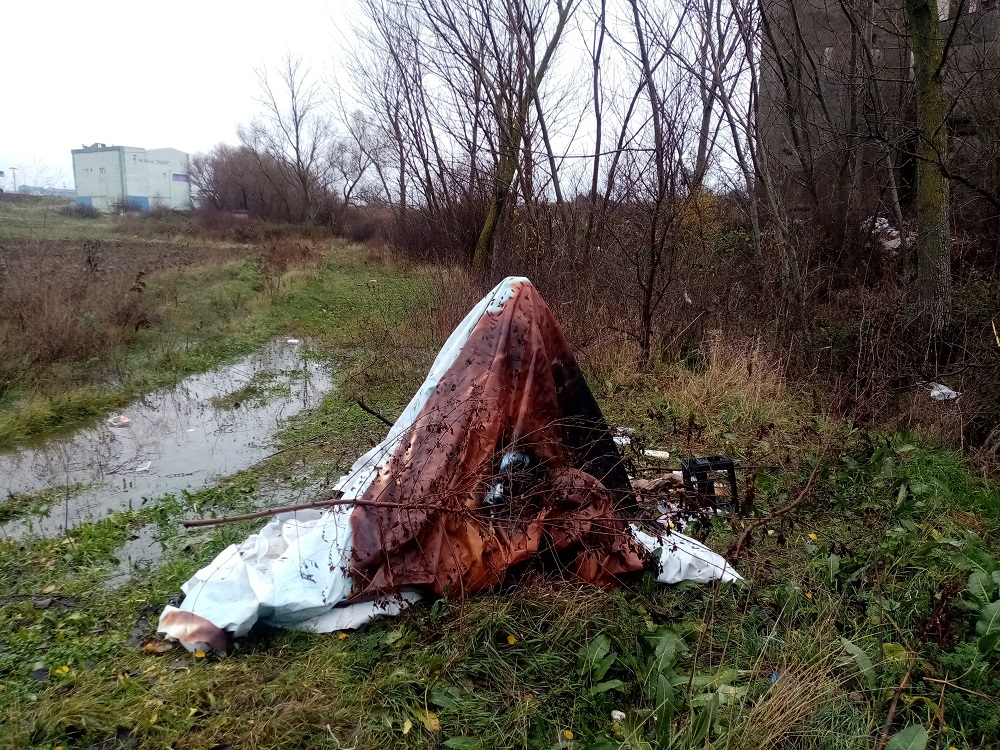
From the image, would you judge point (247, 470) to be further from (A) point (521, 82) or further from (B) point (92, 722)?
(A) point (521, 82)

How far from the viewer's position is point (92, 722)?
2.30 m

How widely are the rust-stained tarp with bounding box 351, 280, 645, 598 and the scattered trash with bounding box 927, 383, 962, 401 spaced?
11.7ft

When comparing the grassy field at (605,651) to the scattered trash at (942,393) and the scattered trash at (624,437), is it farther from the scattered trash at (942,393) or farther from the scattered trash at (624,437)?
the scattered trash at (942,393)

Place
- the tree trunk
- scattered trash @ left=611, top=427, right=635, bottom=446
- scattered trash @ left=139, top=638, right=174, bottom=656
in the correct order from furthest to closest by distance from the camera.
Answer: the tree trunk, scattered trash @ left=611, top=427, right=635, bottom=446, scattered trash @ left=139, top=638, right=174, bottom=656

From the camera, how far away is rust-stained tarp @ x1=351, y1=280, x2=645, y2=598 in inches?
115

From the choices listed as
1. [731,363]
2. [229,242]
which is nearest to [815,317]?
[731,363]

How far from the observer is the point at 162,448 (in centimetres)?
579

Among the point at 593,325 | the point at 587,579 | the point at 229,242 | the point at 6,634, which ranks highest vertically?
the point at 229,242

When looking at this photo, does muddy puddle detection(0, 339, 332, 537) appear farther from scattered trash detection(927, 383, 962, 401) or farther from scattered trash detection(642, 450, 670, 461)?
scattered trash detection(927, 383, 962, 401)

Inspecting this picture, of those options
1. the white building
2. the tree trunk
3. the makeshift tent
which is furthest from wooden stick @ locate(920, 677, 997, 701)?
the white building

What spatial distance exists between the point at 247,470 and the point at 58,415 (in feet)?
8.81

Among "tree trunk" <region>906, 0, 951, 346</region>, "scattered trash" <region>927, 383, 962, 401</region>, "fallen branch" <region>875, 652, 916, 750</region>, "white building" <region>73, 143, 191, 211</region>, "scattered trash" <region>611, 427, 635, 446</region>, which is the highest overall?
"white building" <region>73, 143, 191, 211</region>

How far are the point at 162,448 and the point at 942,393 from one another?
6.96 metres

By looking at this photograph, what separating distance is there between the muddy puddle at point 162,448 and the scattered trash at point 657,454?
131 inches
